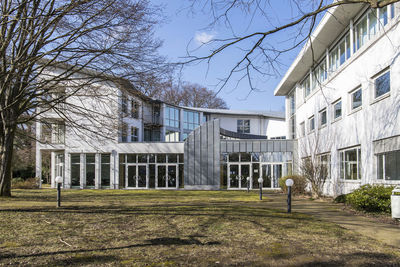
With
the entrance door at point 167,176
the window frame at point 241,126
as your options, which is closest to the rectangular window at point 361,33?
the entrance door at point 167,176

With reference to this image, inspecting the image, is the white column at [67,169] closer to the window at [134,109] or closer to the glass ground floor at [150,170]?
the glass ground floor at [150,170]

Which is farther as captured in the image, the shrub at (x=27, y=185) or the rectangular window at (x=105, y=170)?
the rectangular window at (x=105, y=170)

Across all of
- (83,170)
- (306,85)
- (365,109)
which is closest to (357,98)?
(365,109)

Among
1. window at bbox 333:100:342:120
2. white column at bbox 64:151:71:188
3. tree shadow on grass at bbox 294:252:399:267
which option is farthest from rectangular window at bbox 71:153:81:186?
tree shadow on grass at bbox 294:252:399:267

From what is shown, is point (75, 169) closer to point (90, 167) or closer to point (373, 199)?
point (90, 167)

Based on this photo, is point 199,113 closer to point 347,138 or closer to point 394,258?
point 347,138

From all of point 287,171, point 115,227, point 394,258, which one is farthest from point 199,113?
point 394,258

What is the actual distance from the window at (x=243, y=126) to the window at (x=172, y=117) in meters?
8.03

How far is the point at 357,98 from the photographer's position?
15.1 metres

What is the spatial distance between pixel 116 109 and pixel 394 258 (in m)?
12.3

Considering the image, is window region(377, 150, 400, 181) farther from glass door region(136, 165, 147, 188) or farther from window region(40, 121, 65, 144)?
glass door region(136, 165, 147, 188)

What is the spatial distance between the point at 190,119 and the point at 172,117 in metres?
2.86

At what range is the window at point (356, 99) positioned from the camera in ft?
48.8

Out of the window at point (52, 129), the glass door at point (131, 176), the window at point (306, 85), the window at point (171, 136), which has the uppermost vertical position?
the window at point (306, 85)
